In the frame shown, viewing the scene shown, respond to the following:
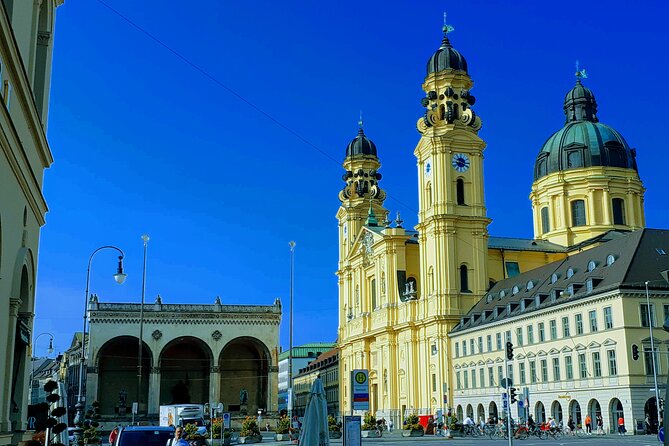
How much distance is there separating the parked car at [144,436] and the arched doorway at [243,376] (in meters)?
68.2

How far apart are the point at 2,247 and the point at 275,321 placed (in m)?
71.0

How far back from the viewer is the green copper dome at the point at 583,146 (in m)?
88.8

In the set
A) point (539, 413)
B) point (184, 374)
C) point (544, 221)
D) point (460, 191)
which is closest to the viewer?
point (539, 413)

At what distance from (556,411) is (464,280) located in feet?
68.1

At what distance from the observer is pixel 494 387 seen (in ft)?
217

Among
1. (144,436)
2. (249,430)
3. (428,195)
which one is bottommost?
(249,430)

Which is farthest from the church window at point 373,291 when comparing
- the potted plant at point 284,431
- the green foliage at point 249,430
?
the green foliage at point 249,430

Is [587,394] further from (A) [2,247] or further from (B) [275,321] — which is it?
(A) [2,247]

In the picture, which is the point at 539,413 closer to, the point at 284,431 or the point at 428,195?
the point at 284,431

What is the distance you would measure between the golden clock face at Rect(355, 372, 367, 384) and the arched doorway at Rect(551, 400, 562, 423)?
130 feet

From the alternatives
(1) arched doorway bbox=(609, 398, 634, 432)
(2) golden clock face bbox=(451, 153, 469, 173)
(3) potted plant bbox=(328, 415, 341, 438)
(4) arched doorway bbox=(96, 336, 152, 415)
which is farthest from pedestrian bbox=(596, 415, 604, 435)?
(4) arched doorway bbox=(96, 336, 152, 415)

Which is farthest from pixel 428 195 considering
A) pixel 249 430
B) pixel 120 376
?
pixel 120 376

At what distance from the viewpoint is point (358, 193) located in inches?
4099

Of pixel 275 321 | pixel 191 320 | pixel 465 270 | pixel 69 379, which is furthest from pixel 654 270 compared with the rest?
pixel 69 379
